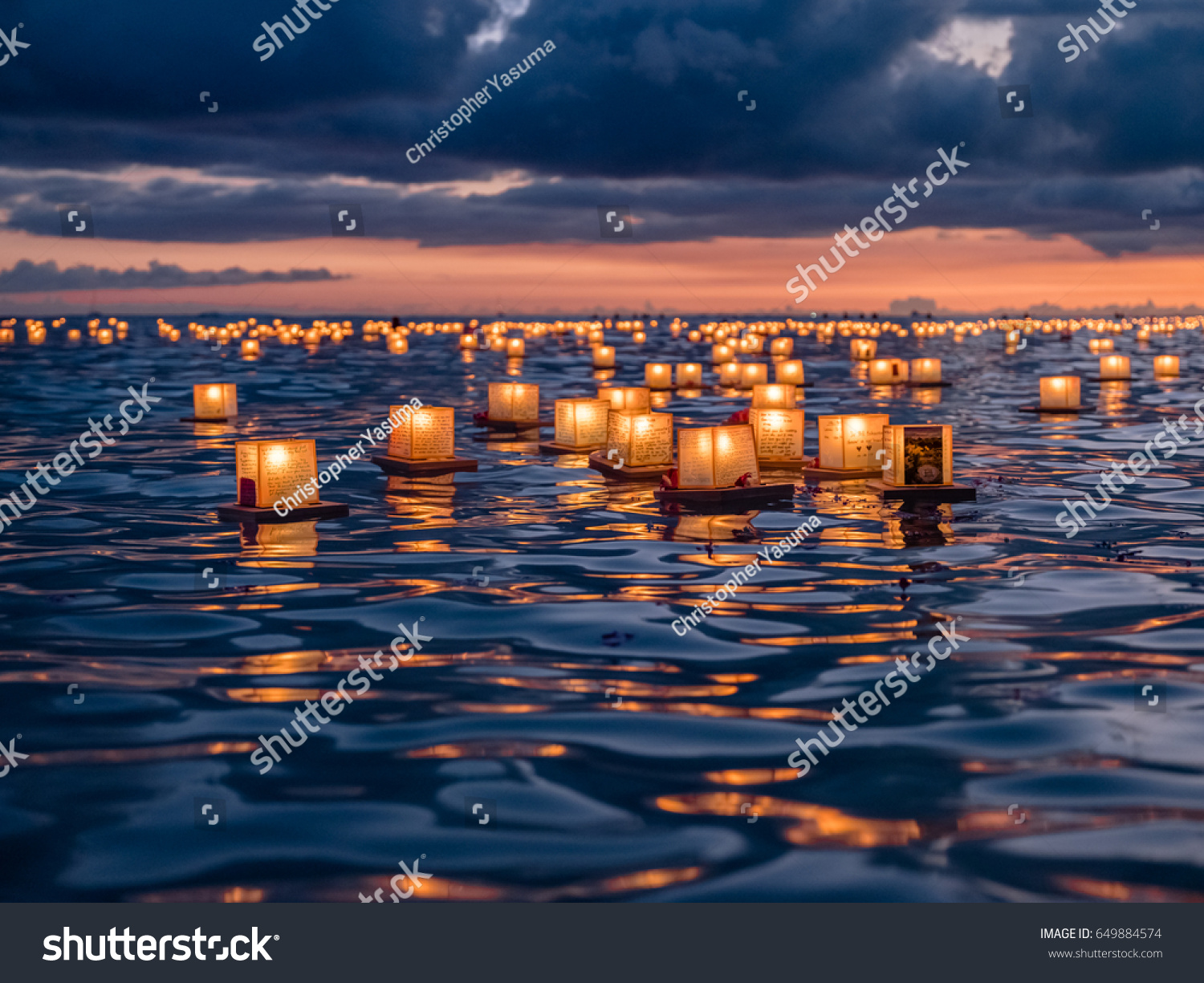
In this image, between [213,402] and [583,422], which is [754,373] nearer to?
[213,402]

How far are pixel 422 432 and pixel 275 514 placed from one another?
711cm

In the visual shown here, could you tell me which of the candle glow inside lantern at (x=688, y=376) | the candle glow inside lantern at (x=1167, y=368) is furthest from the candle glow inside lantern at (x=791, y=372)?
the candle glow inside lantern at (x=1167, y=368)

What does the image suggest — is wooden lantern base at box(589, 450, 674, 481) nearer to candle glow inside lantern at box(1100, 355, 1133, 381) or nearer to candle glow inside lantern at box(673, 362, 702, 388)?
candle glow inside lantern at box(673, 362, 702, 388)

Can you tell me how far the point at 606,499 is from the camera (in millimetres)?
24984

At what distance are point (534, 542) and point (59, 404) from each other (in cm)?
3504

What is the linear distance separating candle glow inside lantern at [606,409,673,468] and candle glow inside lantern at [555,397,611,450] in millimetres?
4648

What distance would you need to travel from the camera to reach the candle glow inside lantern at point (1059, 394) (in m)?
43.7

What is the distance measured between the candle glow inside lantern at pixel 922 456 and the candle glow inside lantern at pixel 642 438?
516cm

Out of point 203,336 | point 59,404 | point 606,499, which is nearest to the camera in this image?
point 606,499

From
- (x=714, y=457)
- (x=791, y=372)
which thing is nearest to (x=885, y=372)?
(x=791, y=372)

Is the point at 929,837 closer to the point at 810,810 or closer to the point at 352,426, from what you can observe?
the point at 810,810

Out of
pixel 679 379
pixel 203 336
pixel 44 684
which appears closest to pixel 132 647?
pixel 44 684

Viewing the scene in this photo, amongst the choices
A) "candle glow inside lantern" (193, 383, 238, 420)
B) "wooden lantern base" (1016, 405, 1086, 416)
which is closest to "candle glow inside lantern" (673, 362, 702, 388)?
"wooden lantern base" (1016, 405, 1086, 416)

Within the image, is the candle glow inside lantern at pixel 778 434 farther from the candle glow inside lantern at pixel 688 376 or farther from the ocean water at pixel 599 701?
the candle glow inside lantern at pixel 688 376
